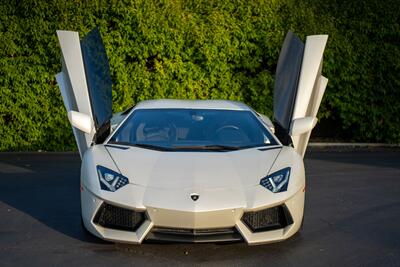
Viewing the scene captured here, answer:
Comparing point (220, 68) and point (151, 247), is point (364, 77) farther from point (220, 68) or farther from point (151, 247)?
point (151, 247)

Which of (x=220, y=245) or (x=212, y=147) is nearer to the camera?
(x=220, y=245)

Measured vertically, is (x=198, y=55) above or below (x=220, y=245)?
below

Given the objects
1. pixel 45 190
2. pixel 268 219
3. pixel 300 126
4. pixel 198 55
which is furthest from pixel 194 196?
pixel 198 55

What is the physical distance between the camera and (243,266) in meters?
6.08

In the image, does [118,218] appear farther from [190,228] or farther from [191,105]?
[191,105]

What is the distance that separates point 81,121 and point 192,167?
1449 mm

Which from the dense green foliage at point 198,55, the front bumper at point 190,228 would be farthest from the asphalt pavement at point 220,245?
the dense green foliage at point 198,55

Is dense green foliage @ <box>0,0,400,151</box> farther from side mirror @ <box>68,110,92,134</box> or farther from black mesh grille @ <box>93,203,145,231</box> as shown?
black mesh grille @ <box>93,203,145,231</box>

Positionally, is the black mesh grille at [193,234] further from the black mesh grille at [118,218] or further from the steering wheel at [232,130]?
the steering wheel at [232,130]

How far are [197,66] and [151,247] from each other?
8.33m

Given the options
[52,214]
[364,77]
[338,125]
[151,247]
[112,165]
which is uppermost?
[112,165]

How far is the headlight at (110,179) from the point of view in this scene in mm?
6410

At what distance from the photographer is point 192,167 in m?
6.59

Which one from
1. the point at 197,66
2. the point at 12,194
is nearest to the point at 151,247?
the point at 12,194
